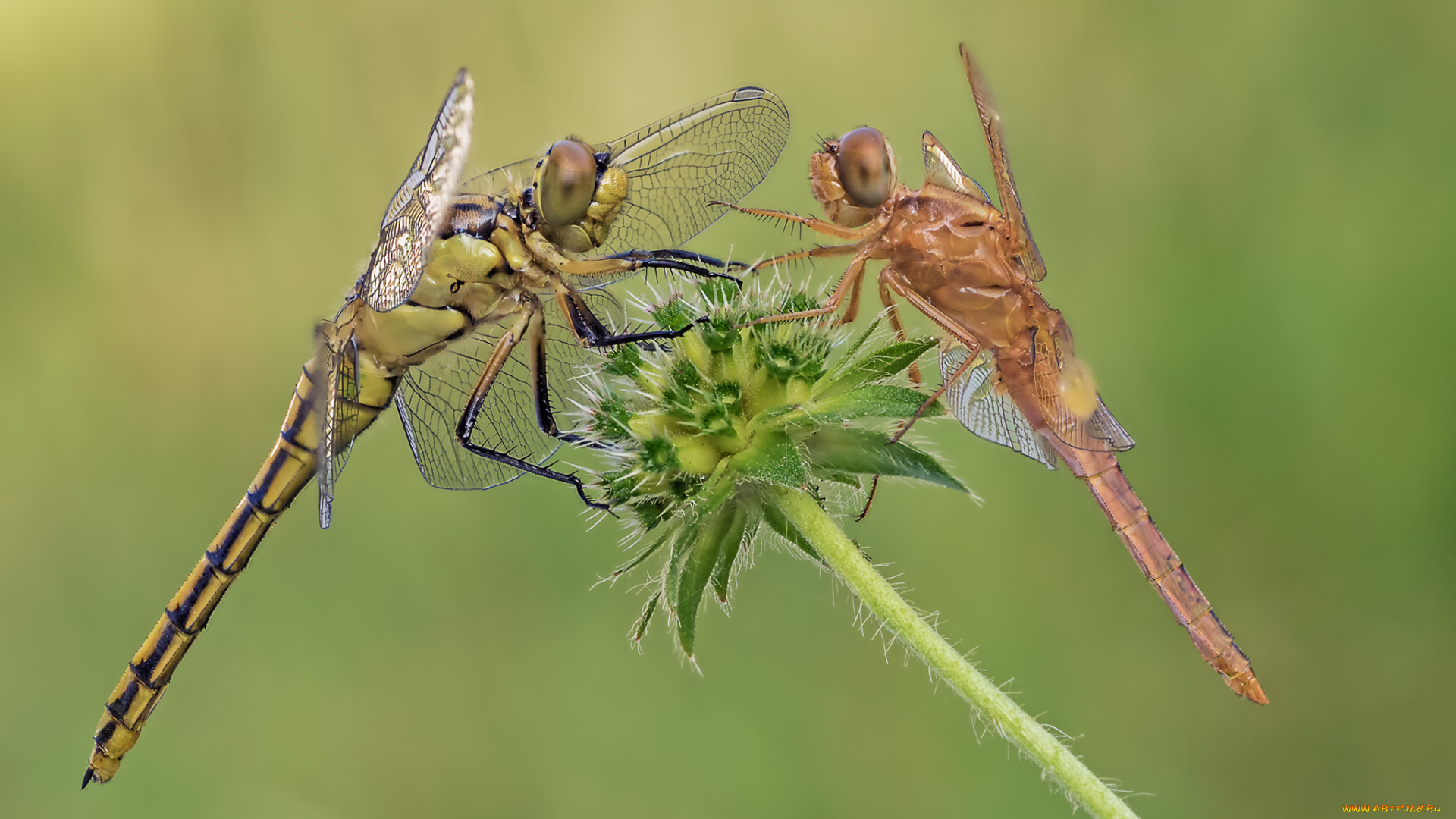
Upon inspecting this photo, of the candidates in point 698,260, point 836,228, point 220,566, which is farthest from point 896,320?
point 220,566

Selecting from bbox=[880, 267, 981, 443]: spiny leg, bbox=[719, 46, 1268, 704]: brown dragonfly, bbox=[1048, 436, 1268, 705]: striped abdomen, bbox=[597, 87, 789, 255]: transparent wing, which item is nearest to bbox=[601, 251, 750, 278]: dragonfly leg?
bbox=[719, 46, 1268, 704]: brown dragonfly

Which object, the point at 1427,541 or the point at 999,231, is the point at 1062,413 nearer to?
the point at 999,231

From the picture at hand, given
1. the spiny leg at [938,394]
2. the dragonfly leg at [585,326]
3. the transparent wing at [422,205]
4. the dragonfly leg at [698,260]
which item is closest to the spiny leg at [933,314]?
the spiny leg at [938,394]

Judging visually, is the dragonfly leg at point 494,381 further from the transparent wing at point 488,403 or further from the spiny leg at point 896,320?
the spiny leg at point 896,320

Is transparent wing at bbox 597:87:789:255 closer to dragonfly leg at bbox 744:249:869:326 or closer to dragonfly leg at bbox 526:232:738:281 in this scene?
dragonfly leg at bbox 526:232:738:281

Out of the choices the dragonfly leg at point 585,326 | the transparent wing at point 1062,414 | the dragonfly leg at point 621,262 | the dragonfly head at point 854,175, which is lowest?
the dragonfly leg at point 585,326

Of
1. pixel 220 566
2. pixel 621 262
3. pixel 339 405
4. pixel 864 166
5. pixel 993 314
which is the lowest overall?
pixel 220 566

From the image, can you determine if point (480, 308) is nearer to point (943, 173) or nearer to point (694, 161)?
point (694, 161)
